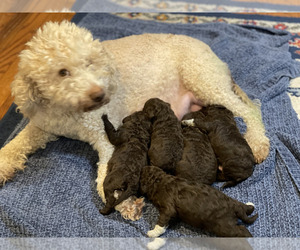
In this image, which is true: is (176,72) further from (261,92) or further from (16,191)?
(16,191)

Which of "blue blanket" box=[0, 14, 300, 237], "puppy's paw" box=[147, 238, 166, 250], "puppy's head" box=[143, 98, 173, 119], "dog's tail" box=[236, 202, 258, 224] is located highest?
"puppy's head" box=[143, 98, 173, 119]

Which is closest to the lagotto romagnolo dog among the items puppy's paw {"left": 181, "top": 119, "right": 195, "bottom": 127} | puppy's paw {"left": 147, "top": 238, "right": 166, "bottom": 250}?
puppy's paw {"left": 181, "top": 119, "right": 195, "bottom": 127}

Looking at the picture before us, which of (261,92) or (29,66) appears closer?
(29,66)

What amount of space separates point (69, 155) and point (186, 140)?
2.36ft

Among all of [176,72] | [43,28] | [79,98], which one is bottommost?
[176,72]

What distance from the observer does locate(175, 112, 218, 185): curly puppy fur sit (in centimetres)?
184

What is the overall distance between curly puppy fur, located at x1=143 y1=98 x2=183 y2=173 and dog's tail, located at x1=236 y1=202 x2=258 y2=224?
43 centimetres

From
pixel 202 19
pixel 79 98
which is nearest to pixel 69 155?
pixel 79 98

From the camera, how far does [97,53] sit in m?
1.72

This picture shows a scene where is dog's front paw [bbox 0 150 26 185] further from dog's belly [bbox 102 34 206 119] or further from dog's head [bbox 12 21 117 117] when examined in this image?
dog's belly [bbox 102 34 206 119]

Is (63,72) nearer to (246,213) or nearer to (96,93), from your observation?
(96,93)

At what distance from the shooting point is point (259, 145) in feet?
6.84

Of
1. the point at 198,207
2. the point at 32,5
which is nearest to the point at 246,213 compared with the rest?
the point at 198,207

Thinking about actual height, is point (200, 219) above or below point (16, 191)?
above
